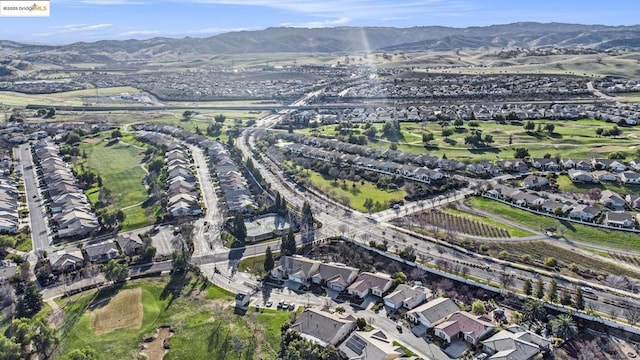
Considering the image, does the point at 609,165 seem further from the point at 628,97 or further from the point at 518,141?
the point at 628,97

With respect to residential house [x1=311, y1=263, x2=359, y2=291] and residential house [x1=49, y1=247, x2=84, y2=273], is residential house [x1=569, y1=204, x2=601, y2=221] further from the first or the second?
residential house [x1=49, y1=247, x2=84, y2=273]

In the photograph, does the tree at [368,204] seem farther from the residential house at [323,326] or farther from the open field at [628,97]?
the open field at [628,97]

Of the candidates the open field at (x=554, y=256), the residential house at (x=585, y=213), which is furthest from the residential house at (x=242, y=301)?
the residential house at (x=585, y=213)

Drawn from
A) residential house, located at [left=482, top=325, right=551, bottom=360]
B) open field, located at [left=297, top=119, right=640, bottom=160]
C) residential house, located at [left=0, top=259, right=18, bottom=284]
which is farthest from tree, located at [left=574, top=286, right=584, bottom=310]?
residential house, located at [left=0, top=259, right=18, bottom=284]

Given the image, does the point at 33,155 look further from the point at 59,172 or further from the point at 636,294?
the point at 636,294

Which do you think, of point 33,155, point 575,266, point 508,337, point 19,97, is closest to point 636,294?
point 575,266

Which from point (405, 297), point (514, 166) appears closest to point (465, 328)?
Answer: point (405, 297)
